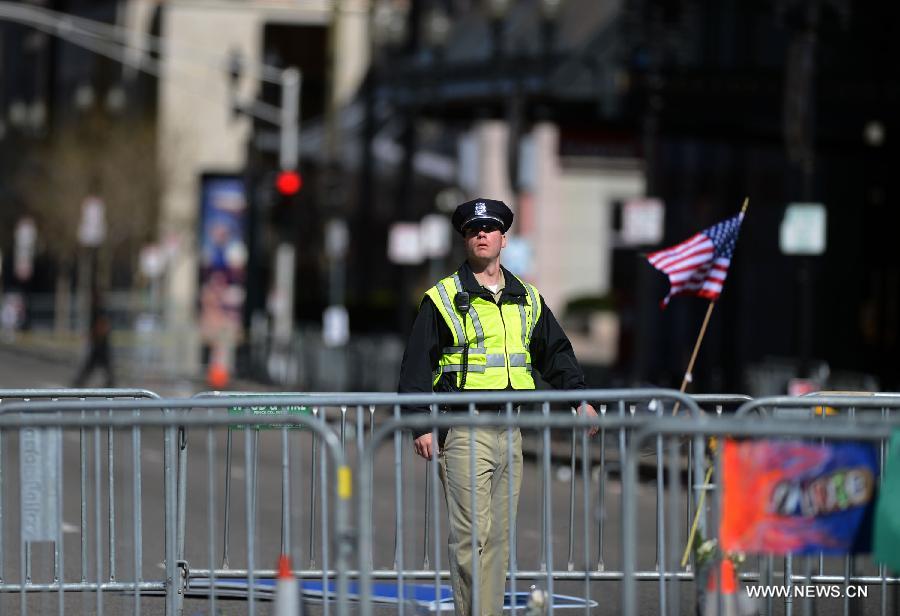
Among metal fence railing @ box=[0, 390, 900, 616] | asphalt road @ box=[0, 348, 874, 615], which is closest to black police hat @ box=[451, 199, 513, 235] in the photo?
metal fence railing @ box=[0, 390, 900, 616]

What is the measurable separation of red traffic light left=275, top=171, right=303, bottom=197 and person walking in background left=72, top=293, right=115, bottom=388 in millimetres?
4044

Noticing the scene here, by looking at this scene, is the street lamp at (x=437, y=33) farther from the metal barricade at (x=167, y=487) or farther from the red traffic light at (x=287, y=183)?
the metal barricade at (x=167, y=487)

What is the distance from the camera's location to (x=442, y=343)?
8.55 m

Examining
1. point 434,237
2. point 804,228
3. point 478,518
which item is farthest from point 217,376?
point 478,518

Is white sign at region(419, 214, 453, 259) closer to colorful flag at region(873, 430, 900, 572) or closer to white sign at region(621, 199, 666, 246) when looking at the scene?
white sign at region(621, 199, 666, 246)

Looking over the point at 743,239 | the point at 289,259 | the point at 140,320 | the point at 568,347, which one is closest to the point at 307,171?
the point at 140,320

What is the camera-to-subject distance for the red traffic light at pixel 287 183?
98.2ft

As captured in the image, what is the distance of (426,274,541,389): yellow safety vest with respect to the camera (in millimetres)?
8398

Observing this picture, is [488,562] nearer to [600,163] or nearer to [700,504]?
[700,504]

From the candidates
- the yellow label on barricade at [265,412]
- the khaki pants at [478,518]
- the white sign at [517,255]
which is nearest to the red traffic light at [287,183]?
the white sign at [517,255]

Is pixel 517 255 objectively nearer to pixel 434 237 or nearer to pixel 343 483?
pixel 434 237

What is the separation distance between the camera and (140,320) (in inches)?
1638

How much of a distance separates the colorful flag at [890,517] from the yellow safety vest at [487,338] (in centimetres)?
220

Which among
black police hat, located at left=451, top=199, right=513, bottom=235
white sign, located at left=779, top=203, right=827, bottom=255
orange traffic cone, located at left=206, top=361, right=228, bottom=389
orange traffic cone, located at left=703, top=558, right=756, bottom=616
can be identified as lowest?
orange traffic cone, located at left=703, top=558, right=756, bottom=616
